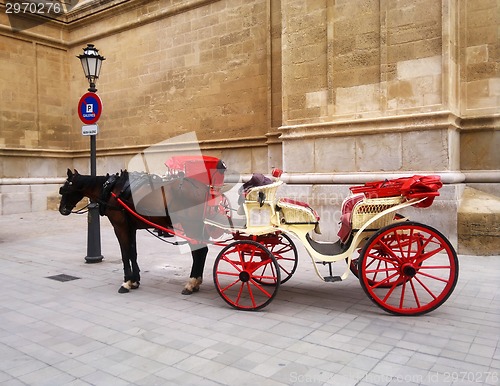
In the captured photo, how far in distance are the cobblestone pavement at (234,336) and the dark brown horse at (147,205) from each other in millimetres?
409

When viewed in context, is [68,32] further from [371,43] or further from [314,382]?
[314,382]

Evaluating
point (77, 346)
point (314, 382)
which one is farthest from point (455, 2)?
point (77, 346)

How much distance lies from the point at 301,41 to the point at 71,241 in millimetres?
6166

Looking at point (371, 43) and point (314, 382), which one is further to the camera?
point (371, 43)

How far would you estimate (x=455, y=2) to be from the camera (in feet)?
24.7

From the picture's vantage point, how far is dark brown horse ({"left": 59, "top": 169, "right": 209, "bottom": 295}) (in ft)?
16.3

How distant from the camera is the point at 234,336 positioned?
3.69 metres

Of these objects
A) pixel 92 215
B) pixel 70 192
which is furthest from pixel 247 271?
pixel 92 215

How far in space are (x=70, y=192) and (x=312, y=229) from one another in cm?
310

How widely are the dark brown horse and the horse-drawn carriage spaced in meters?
0.02

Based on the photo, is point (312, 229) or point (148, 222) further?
point (148, 222)

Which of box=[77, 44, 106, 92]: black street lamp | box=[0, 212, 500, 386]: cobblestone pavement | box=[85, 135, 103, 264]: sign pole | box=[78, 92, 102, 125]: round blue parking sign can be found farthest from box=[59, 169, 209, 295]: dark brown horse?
box=[77, 44, 106, 92]: black street lamp

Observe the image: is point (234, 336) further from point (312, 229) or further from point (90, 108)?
point (90, 108)

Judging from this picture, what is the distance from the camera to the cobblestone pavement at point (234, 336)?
2.97 meters
